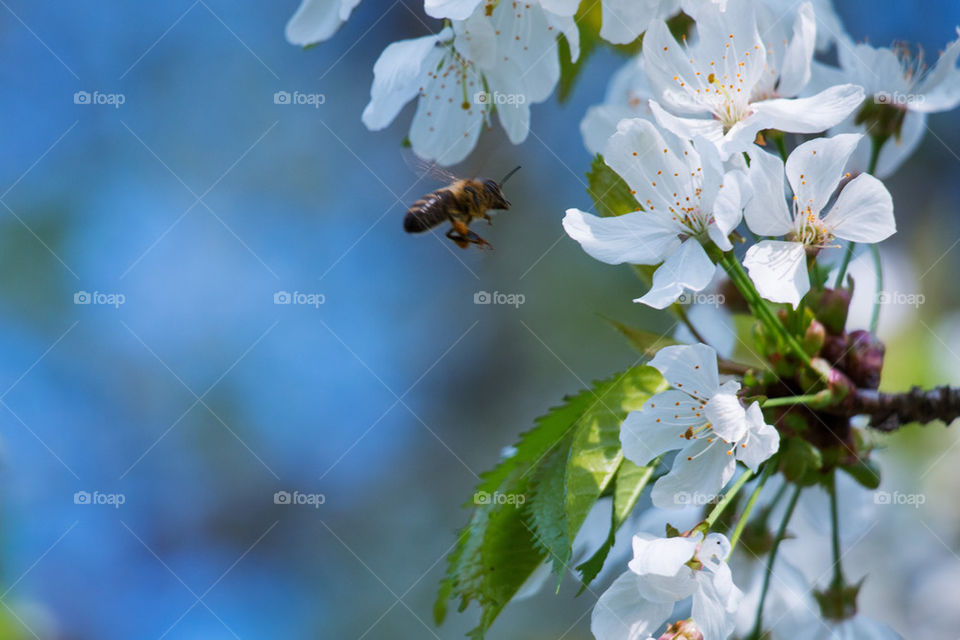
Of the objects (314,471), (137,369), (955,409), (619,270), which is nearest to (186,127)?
(137,369)

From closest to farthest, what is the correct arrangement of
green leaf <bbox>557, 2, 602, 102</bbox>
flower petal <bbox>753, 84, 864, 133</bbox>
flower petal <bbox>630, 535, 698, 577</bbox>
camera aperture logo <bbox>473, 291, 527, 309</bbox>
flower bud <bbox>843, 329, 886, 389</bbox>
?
flower petal <bbox>630, 535, 698, 577</bbox>
flower petal <bbox>753, 84, 864, 133</bbox>
flower bud <bbox>843, 329, 886, 389</bbox>
green leaf <bbox>557, 2, 602, 102</bbox>
camera aperture logo <bbox>473, 291, 527, 309</bbox>

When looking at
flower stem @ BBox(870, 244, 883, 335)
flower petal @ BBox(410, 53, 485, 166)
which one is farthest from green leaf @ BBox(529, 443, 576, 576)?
flower stem @ BBox(870, 244, 883, 335)

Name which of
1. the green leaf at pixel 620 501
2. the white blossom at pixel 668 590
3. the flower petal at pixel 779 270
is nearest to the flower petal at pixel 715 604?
the white blossom at pixel 668 590

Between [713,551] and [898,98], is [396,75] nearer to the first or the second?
[713,551]

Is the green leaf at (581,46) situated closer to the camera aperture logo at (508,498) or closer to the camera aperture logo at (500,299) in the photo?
the camera aperture logo at (500,299)

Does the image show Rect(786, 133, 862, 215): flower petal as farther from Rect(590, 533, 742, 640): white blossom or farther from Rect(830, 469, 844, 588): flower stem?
Rect(830, 469, 844, 588): flower stem

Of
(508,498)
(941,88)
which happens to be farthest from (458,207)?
(941,88)
